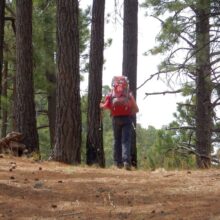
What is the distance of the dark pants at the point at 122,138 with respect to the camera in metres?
9.05

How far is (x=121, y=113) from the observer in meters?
8.95

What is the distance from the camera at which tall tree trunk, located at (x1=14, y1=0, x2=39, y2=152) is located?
1227 centimetres

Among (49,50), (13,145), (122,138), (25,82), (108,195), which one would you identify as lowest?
(108,195)

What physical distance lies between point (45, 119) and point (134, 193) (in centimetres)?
2958

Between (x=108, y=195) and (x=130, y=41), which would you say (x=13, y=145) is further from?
(x=108, y=195)

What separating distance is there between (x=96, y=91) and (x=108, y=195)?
19.7 ft

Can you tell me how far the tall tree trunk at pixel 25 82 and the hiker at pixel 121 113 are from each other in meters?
3.41

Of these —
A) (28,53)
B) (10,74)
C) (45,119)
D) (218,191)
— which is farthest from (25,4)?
(45,119)

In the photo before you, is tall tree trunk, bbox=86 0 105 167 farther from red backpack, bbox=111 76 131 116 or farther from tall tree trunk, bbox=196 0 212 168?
red backpack, bbox=111 76 131 116

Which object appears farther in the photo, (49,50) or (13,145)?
(49,50)

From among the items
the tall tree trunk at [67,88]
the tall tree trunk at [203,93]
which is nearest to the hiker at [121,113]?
the tall tree trunk at [67,88]

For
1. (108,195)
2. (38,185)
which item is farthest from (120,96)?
(108,195)

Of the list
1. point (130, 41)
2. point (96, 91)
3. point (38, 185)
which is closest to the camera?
point (38, 185)

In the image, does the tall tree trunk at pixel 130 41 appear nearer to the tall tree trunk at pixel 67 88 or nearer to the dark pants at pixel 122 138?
the tall tree trunk at pixel 67 88
